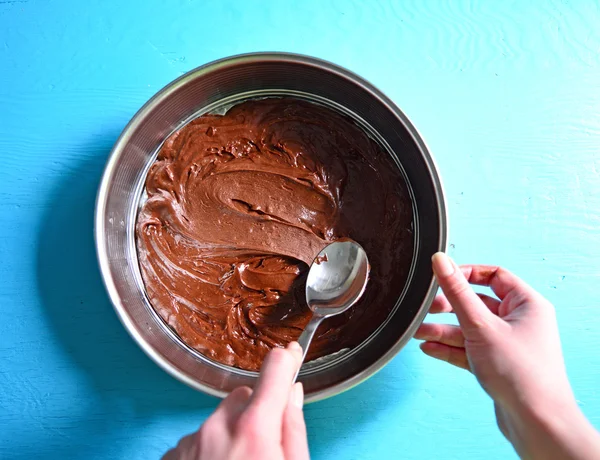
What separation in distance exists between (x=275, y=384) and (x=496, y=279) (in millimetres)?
1129

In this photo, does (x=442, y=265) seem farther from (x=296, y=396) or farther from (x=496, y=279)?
(x=296, y=396)

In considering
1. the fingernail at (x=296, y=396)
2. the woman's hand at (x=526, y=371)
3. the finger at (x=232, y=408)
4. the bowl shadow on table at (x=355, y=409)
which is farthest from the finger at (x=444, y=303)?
the finger at (x=232, y=408)

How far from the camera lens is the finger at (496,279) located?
6.00 feet

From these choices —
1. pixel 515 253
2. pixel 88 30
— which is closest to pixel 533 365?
pixel 515 253

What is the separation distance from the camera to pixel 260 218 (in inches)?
85.6

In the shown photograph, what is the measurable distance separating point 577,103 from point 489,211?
2.59ft

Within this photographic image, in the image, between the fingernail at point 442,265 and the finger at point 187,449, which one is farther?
the fingernail at point 442,265

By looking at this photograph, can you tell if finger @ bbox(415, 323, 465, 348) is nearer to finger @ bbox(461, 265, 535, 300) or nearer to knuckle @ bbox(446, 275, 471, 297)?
finger @ bbox(461, 265, 535, 300)

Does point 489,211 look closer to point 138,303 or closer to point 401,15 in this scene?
point 401,15

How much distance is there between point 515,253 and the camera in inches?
87.4

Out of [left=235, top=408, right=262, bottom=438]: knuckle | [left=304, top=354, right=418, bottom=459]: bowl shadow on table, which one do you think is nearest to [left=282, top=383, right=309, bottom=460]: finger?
[left=235, top=408, right=262, bottom=438]: knuckle

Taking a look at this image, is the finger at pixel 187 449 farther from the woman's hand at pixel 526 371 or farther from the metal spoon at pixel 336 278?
the woman's hand at pixel 526 371

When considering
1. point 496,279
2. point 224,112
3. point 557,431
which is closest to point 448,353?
point 496,279

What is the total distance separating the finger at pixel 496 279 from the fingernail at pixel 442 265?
1.18ft
